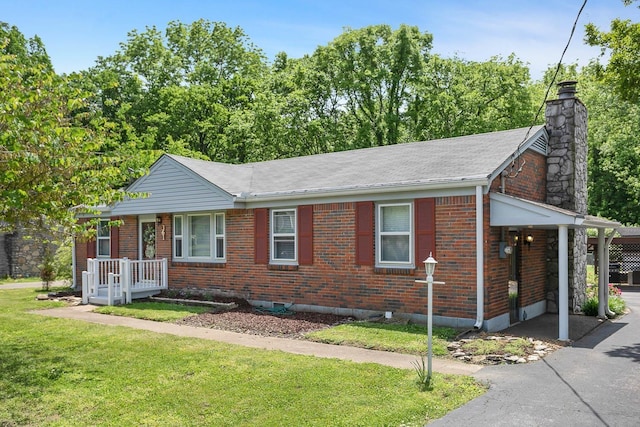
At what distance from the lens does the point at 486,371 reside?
7863mm

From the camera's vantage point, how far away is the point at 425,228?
36.8ft

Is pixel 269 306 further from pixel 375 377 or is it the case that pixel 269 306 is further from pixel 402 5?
pixel 402 5

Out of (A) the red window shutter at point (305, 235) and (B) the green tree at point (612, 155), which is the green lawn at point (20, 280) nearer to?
(A) the red window shutter at point (305, 235)

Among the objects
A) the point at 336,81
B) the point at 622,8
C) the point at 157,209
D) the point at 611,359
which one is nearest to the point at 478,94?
the point at 336,81

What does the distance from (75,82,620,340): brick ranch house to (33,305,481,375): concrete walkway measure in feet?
8.25

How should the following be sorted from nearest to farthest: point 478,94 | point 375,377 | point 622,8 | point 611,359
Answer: point 375,377 → point 611,359 → point 622,8 → point 478,94

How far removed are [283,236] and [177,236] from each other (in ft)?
14.1

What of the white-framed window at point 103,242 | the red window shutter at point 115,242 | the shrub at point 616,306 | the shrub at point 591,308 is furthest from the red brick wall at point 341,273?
the shrub at point 616,306

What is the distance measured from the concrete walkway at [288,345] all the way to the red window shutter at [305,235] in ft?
9.78

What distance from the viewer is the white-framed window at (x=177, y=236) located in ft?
53.7

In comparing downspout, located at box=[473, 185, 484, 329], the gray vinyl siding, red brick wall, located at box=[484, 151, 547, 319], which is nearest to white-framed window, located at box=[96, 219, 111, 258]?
the gray vinyl siding

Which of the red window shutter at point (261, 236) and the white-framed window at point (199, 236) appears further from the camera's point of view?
the white-framed window at point (199, 236)

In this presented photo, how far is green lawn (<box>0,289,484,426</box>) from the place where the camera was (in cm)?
588

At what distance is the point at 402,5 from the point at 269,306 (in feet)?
26.3
